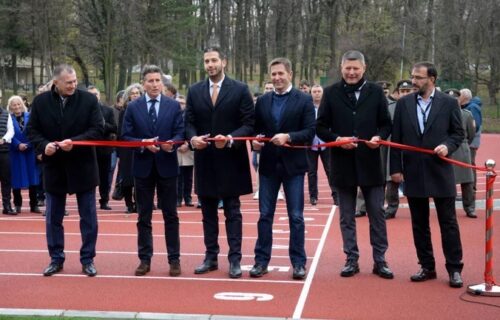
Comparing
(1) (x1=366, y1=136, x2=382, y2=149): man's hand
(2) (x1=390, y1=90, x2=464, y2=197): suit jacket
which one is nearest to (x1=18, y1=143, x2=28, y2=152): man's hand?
(1) (x1=366, y1=136, x2=382, y2=149): man's hand

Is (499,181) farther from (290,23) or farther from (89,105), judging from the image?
(290,23)

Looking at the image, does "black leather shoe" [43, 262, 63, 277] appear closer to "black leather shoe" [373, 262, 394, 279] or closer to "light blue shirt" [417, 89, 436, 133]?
"black leather shoe" [373, 262, 394, 279]

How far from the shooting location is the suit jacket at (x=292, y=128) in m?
7.77

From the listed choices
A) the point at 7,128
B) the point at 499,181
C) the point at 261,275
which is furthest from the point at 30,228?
the point at 499,181

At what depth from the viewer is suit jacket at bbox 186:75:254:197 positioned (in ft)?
25.5

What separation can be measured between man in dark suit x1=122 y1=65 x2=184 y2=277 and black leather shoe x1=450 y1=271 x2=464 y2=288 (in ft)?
9.29

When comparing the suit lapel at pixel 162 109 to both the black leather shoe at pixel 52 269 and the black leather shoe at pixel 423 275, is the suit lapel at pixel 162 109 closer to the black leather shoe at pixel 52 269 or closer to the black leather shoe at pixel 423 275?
the black leather shoe at pixel 52 269

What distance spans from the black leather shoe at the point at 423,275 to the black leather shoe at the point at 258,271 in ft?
5.08

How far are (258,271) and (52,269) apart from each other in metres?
Answer: 2.24

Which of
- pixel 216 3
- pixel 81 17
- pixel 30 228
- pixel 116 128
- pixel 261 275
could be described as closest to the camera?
pixel 261 275

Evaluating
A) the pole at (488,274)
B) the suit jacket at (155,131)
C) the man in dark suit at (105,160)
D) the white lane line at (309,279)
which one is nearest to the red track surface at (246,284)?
the white lane line at (309,279)

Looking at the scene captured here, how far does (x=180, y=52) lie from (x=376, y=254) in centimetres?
4343

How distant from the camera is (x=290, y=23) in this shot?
58.6m

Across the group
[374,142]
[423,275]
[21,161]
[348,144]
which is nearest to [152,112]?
[348,144]
